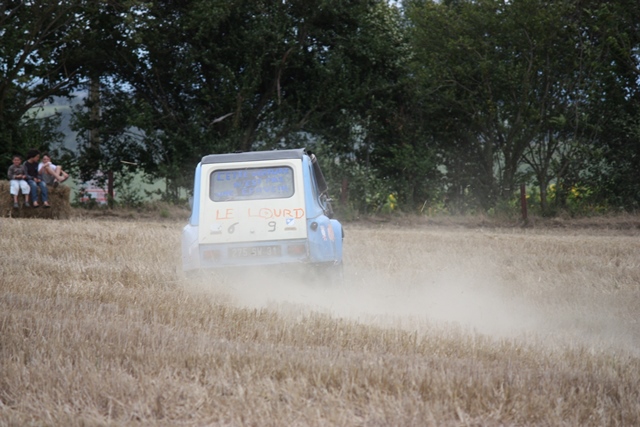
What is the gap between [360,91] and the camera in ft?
91.7

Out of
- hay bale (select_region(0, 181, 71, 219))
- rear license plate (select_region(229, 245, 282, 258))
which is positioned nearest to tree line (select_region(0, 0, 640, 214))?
hay bale (select_region(0, 181, 71, 219))

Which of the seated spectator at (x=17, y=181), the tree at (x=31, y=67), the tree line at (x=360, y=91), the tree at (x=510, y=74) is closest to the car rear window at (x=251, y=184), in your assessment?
the seated spectator at (x=17, y=181)

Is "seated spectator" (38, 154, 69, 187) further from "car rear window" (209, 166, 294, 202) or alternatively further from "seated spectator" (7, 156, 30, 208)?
"car rear window" (209, 166, 294, 202)

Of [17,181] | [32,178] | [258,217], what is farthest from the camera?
[32,178]

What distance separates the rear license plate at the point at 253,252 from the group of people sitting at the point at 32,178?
13.1 meters

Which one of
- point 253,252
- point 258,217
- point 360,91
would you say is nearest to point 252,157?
point 258,217

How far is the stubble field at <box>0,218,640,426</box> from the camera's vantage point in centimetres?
505

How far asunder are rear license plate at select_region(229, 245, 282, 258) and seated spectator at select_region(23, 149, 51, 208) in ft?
43.1

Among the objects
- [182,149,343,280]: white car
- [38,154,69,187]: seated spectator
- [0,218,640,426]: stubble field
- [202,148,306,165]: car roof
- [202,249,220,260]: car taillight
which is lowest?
[0,218,640,426]: stubble field

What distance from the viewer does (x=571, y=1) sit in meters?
25.3

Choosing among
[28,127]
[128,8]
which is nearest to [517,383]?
[128,8]

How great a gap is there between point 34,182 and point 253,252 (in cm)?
1350

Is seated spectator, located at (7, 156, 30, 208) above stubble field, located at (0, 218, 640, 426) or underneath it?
above

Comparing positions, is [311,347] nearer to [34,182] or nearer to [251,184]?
[251,184]
